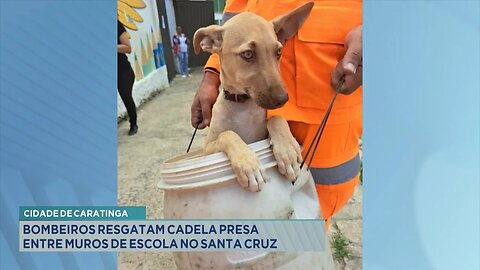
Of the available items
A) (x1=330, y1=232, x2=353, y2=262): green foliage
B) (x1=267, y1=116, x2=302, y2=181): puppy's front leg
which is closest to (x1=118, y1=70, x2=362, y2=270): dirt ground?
(x1=330, y1=232, x2=353, y2=262): green foliage

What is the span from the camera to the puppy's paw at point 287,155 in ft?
3.29

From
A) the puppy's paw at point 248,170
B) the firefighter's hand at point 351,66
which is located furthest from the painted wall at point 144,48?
the firefighter's hand at point 351,66

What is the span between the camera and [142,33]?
3.98 ft

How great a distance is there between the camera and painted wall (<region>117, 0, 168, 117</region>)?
1.18 meters

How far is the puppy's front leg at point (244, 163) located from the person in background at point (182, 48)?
284mm

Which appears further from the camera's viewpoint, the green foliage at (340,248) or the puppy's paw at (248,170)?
the green foliage at (340,248)

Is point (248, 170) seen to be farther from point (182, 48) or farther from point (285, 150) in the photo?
point (182, 48)

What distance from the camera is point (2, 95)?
3.73 ft

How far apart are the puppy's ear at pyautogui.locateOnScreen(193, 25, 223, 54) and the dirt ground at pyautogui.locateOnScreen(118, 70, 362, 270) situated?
0.14 metres

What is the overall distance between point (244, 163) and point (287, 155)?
103 mm

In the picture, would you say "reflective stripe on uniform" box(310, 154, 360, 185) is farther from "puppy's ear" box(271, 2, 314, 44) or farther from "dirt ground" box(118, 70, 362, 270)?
"puppy's ear" box(271, 2, 314, 44)

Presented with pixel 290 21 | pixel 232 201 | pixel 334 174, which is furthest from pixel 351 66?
pixel 232 201

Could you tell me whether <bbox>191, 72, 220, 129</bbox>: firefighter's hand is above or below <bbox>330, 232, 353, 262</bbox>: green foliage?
above

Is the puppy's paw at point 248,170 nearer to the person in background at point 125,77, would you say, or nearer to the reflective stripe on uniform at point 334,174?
the reflective stripe on uniform at point 334,174
